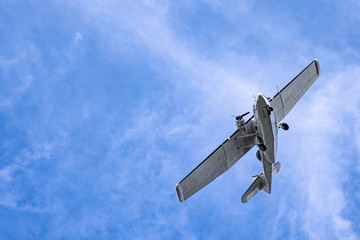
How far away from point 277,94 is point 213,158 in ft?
26.4

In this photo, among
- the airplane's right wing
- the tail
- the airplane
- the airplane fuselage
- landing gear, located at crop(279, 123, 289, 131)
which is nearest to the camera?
the airplane fuselage

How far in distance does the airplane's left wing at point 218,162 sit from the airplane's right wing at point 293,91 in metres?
3.24

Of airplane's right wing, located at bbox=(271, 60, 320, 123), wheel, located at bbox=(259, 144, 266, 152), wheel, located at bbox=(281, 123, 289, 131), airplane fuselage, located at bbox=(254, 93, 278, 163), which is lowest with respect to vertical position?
wheel, located at bbox=(259, 144, 266, 152)

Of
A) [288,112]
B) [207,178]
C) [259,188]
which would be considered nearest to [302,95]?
[288,112]

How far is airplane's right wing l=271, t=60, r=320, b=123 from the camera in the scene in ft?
114

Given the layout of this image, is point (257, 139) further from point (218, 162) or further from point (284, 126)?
point (218, 162)

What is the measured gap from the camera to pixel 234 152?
34469 mm

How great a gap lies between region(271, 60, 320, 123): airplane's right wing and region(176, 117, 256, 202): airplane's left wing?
3.24 metres

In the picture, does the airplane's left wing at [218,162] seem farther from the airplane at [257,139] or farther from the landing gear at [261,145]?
the landing gear at [261,145]

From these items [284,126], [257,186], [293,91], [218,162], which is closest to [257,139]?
[284,126]

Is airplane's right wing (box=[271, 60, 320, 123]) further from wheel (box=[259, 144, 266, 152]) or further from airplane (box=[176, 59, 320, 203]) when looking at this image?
wheel (box=[259, 144, 266, 152])

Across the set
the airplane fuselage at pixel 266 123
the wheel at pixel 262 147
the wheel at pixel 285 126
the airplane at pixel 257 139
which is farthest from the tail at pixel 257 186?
the wheel at pixel 262 147

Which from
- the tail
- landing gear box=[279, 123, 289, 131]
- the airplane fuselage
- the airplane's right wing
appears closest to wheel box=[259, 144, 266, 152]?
the airplane fuselage

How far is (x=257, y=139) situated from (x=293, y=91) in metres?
6.62
